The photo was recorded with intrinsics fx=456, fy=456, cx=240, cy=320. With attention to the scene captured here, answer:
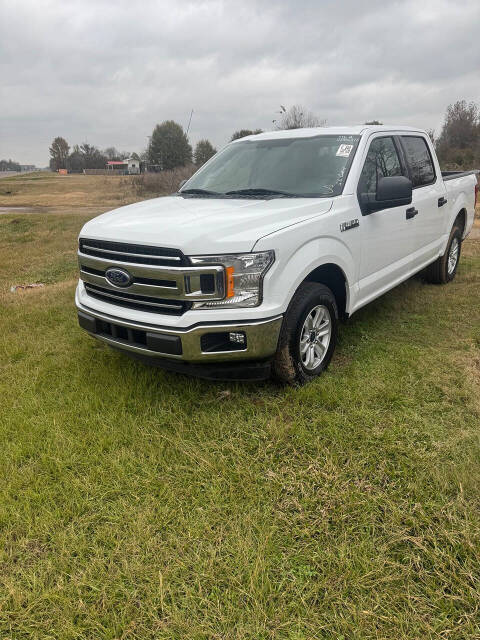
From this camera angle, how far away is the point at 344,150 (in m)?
3.81

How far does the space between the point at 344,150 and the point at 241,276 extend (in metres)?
1.79

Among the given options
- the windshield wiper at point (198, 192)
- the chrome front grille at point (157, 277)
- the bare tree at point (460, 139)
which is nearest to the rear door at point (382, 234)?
the windshield wiper at point (198, 192)

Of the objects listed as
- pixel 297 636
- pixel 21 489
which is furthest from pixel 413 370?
pixel 21 489

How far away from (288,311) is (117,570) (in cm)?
178

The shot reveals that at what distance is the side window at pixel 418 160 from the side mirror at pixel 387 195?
1.05 meters

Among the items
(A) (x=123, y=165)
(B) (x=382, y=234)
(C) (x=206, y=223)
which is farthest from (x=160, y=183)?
(A) (x=123, y=165)

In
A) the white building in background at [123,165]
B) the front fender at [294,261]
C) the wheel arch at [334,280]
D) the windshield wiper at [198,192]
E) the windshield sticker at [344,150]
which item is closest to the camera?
the front fender at [294,261]

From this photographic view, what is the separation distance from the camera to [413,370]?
11.9ft

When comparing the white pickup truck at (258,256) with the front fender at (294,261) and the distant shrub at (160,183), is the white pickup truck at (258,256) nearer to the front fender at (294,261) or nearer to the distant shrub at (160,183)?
the front fender at (294,261)

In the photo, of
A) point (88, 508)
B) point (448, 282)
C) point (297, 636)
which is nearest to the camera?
point (297, 636)

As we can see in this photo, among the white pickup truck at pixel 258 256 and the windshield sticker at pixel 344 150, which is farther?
the windshield sticker at pixel 344 150

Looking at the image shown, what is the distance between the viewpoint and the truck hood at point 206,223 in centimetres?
272

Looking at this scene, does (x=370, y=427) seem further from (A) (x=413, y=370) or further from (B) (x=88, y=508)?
(B) (x=88, y=508)

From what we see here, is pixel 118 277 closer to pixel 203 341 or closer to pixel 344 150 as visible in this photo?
pixel 203 341
